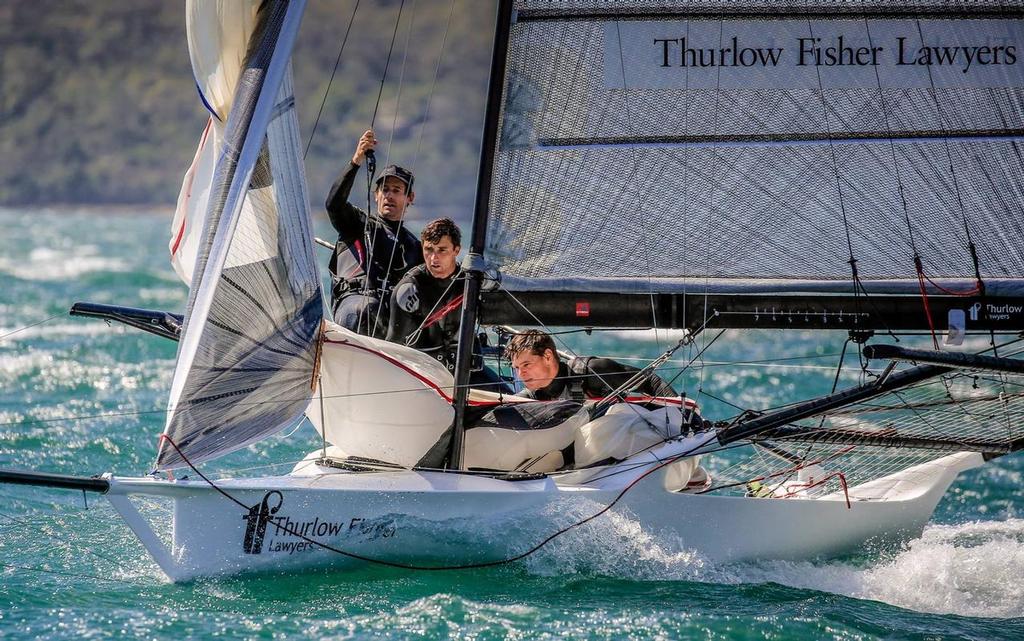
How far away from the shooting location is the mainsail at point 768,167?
19.7 ft

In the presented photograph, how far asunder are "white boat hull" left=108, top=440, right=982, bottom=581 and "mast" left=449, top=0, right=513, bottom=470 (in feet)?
1.04

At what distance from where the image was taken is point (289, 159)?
5.81 metres

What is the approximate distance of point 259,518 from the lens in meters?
5.70

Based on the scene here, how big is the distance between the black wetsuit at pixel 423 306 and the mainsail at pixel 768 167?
25 centimetres

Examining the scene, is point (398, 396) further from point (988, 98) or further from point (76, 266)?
point (76, 266)

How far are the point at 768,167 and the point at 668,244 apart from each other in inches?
22.8

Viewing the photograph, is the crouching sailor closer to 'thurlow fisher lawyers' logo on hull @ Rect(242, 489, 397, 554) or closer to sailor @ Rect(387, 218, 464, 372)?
sailor @ Rect(387, 218, 464, 372)

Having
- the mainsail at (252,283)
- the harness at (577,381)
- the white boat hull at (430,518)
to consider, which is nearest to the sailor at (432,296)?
the mainsail at (252,283)

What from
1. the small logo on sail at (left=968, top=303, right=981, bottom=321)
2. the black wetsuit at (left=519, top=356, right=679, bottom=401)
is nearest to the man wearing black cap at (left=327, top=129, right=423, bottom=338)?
the black wetsuit at (left=519, top=356, right=679, bottom=401)

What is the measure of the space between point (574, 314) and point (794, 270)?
103 centimetres

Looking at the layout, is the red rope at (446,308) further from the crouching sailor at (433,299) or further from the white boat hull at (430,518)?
the white boat hull at (430,518)

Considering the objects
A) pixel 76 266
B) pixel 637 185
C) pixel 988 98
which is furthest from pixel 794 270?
pixel 76 266

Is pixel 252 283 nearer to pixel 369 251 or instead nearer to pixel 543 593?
pixel 369 251

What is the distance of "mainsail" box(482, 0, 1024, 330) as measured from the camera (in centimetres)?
600
